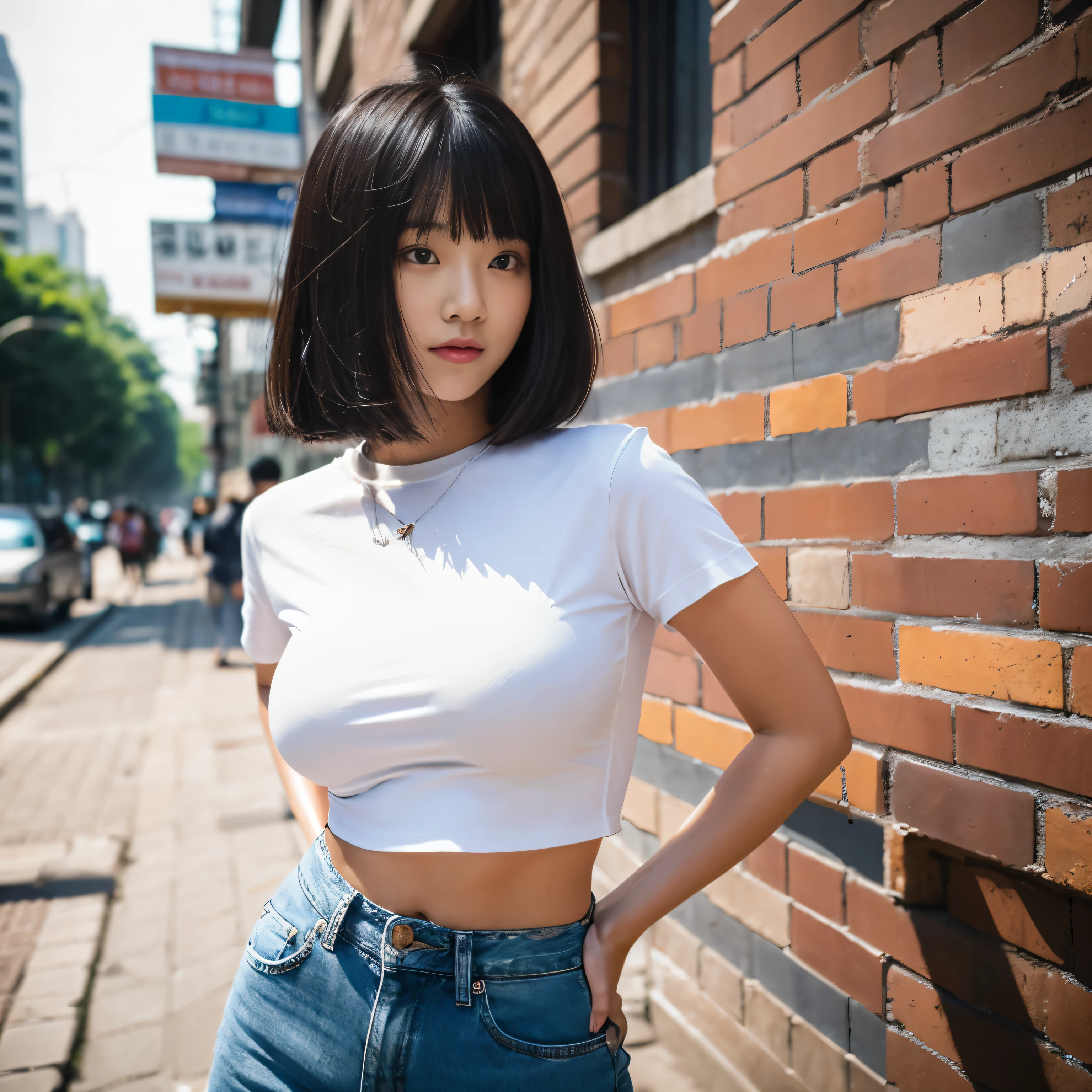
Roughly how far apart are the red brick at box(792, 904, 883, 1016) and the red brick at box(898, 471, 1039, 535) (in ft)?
2.69

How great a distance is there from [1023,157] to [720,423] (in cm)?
89

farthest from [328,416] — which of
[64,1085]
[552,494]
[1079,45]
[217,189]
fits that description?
[217,189]

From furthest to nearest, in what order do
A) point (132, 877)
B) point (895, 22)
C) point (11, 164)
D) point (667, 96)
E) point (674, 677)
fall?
1. point (11, 164)
2. point (132, 877)
3. point (667, 96)
4. point (674, 677)
5. point (895, 22)

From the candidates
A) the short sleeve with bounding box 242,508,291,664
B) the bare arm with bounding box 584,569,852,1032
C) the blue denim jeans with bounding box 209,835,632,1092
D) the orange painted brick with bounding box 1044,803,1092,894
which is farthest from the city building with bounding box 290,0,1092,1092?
the short sleeve with bounding box 242,508,291,664

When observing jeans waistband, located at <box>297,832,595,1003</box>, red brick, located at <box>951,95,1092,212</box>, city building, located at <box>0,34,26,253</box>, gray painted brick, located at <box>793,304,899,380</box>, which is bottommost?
jeans waistband, located at <box>297,832,595,1003</box>

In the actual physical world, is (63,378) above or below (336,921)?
above

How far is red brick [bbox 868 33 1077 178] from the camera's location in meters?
1.21

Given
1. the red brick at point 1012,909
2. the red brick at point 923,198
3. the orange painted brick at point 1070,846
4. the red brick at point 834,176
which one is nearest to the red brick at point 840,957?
the red brick at point 1012,909

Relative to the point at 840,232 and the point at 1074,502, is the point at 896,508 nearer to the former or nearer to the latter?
the point at 1074,502

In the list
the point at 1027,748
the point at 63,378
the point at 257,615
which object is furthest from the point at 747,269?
the point at 63,378

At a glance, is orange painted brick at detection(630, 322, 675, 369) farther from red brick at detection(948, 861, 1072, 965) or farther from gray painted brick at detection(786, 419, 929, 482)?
red brick at detection(948, 861, 1072, 965)

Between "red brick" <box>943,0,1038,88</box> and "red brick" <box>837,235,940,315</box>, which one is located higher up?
"red brick" <box>943,0,1038,88</box>

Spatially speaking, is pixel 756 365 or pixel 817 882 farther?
pixel 756 365

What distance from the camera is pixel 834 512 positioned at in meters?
1.68
